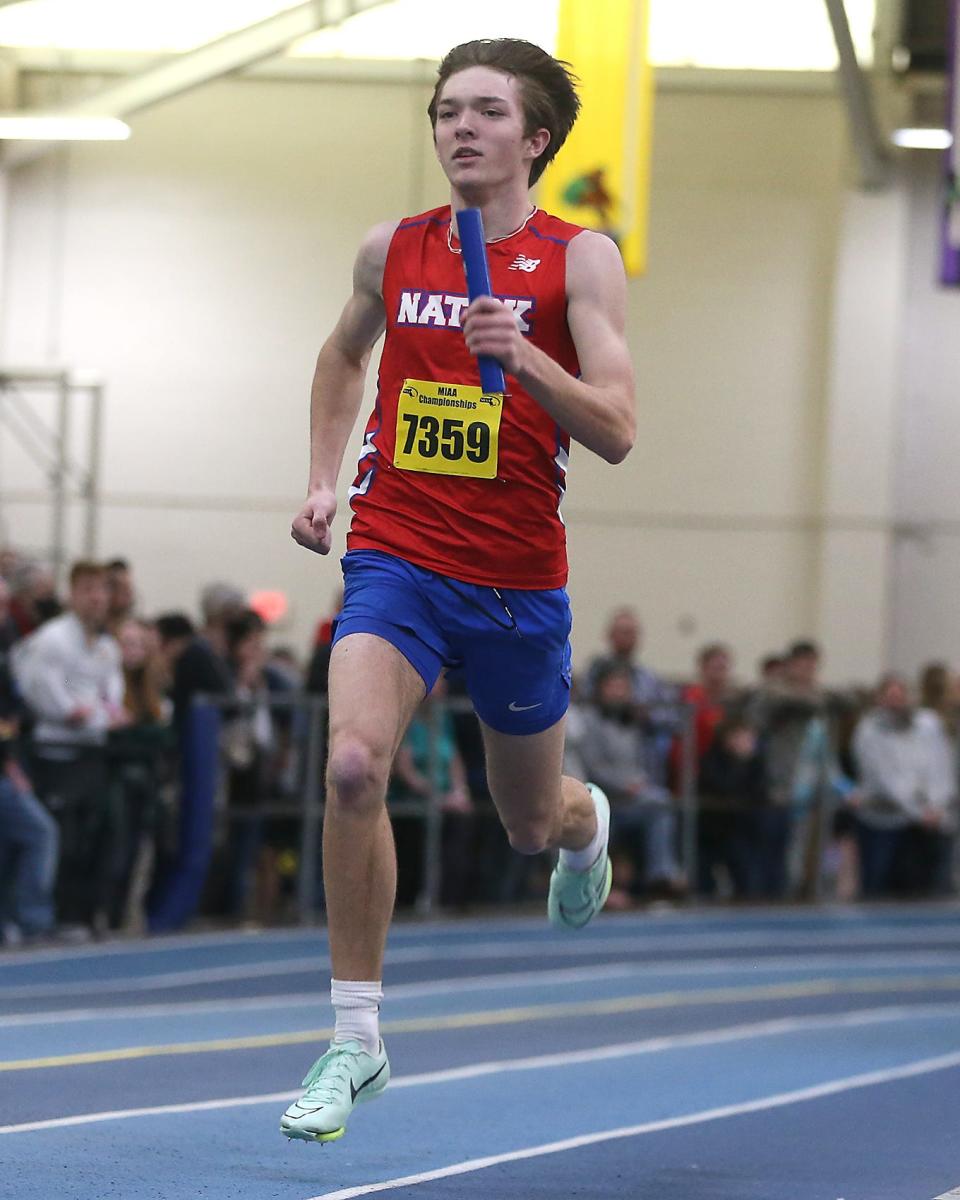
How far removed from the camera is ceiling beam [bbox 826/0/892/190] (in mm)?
20156

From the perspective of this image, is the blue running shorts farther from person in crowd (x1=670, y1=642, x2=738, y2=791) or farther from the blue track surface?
person in crowd (x1=670, y1=642, x2=738, y2=791)

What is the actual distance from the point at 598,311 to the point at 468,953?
708 cm

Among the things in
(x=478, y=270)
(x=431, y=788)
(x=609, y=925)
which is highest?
(x=478, y=270)

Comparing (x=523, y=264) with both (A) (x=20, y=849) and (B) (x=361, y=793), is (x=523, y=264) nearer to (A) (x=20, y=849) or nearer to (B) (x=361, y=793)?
(B) (x=361, y=793)

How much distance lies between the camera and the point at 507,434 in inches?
172

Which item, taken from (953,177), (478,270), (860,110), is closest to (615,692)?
(953,177)

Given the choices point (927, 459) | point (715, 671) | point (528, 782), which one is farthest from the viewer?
point (927, 459)

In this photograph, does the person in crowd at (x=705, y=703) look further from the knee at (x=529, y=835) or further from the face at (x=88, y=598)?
the knee at (x=529, y=835)

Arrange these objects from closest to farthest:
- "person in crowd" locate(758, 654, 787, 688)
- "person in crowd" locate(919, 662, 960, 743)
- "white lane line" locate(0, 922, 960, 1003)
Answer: "white lane line" locate(0, 922, 960, 1003) → "person in crowd" locate(758, 654, 787, 688) → "person in crowd" locate(919, 662, 960, 743)

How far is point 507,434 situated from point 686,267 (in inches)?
803

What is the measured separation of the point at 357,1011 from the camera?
4207 mm

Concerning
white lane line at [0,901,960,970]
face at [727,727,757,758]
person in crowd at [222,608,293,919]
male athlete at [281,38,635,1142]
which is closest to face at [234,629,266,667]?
person in crowd at [222,608,293,919]

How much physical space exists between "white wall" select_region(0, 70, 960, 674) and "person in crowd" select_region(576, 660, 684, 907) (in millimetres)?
9976

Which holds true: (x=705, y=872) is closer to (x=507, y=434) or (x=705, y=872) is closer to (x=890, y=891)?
(x=890, y=891)
